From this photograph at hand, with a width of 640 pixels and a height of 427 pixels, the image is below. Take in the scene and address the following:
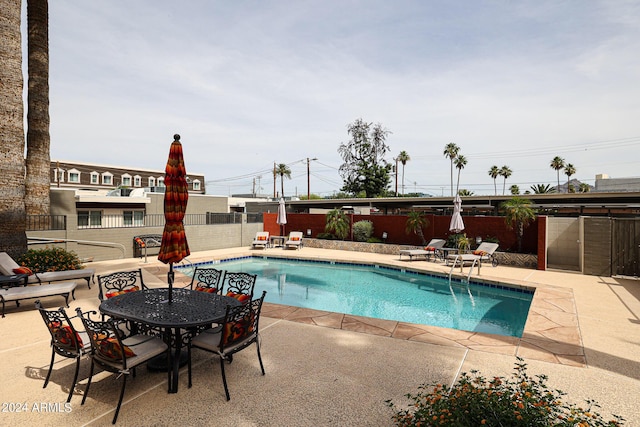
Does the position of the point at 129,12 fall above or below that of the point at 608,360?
above

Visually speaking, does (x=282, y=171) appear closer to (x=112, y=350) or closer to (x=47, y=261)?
(x=47, y=261)

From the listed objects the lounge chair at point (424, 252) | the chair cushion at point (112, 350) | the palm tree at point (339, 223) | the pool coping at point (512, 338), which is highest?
the palm tree at point (339, 223)

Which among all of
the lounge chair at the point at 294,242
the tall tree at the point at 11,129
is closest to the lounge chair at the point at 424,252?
the lounge chair at the point at 294,242

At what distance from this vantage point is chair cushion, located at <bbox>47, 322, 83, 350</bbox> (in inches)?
A: 135

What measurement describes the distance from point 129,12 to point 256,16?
159 inches

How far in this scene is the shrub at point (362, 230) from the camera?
17.3 metres

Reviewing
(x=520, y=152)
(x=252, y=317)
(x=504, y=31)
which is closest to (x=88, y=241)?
(x=252, y=317)

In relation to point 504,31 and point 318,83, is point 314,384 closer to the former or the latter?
point 504,31

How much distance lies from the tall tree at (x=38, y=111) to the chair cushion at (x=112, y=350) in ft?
38.4

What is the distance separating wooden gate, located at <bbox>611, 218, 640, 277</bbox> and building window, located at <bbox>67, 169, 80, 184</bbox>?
38256 mm

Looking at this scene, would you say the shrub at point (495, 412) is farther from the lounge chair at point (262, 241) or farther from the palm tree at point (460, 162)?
the palm tree at point (460, 162)

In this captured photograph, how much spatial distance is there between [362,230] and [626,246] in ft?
32.9

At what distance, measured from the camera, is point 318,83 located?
18.1 metres

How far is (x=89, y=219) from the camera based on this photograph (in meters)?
16.5
